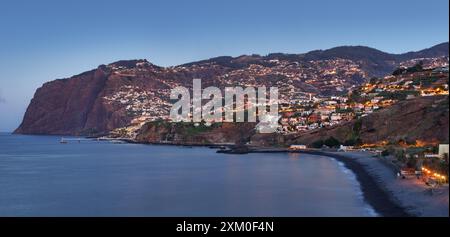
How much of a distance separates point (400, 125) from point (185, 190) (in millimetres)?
44251

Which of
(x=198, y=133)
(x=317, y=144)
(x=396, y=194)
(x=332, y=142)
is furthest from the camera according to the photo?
(x=198, y=133)

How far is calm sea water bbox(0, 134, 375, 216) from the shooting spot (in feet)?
119

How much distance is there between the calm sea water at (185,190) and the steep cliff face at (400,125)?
11180 millimetres

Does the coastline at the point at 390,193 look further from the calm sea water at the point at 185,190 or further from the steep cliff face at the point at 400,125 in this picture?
the steep cliff face at the point at 400,125

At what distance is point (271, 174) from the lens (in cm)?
5909

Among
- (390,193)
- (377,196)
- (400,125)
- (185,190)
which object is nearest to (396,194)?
(390,193)

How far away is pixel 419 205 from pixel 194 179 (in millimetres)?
29322

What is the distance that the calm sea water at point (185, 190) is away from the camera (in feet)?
119

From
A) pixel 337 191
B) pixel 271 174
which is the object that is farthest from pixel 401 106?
pixel 337 191

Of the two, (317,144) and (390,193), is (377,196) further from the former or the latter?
(317,144)

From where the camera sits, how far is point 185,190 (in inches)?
1836

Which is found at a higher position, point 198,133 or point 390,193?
point 198,133

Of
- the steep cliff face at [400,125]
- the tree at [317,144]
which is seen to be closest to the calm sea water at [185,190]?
the steep cliff face at [400,125]
